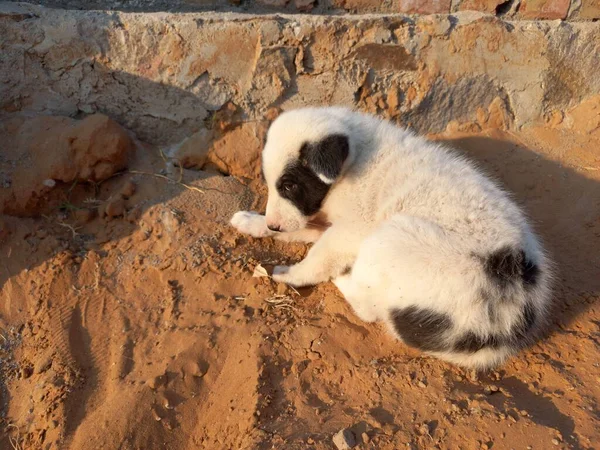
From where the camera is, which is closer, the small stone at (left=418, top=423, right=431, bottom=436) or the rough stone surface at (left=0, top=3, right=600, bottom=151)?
the small stone at (left=418, top=423, right=431, bottom=436)

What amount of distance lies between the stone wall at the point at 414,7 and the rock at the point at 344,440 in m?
4.21

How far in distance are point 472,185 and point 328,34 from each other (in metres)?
2.05

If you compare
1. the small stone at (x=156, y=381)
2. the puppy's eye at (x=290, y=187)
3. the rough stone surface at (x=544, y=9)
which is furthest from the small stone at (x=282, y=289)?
the rough stone surface at (x=544, y=9)

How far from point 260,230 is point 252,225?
83 mm

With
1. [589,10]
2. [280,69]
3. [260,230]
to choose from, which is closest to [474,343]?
[260,230]

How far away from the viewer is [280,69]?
4.53m

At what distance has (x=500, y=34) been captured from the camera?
4.73 meters

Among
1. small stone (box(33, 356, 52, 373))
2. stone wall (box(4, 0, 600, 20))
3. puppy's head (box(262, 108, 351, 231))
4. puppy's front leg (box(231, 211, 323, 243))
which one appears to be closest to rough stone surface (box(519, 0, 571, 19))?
stone wall (box(4, 0, 600, 20))

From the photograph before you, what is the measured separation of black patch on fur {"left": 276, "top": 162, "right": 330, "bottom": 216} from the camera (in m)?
3.66

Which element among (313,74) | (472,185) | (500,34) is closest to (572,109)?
(500,34)

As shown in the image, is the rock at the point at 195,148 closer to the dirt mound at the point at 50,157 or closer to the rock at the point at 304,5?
the dirt mound at the point at 50,157

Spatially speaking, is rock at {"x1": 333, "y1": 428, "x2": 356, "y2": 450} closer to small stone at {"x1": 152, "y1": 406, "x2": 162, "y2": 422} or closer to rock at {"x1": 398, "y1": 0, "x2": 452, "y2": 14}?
small stone at {"x1": 152, "y1": 406, "x2": 162, "y2": 422}

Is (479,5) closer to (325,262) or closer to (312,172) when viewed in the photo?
(312,172)

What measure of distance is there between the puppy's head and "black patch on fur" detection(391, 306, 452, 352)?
3.63 feet
